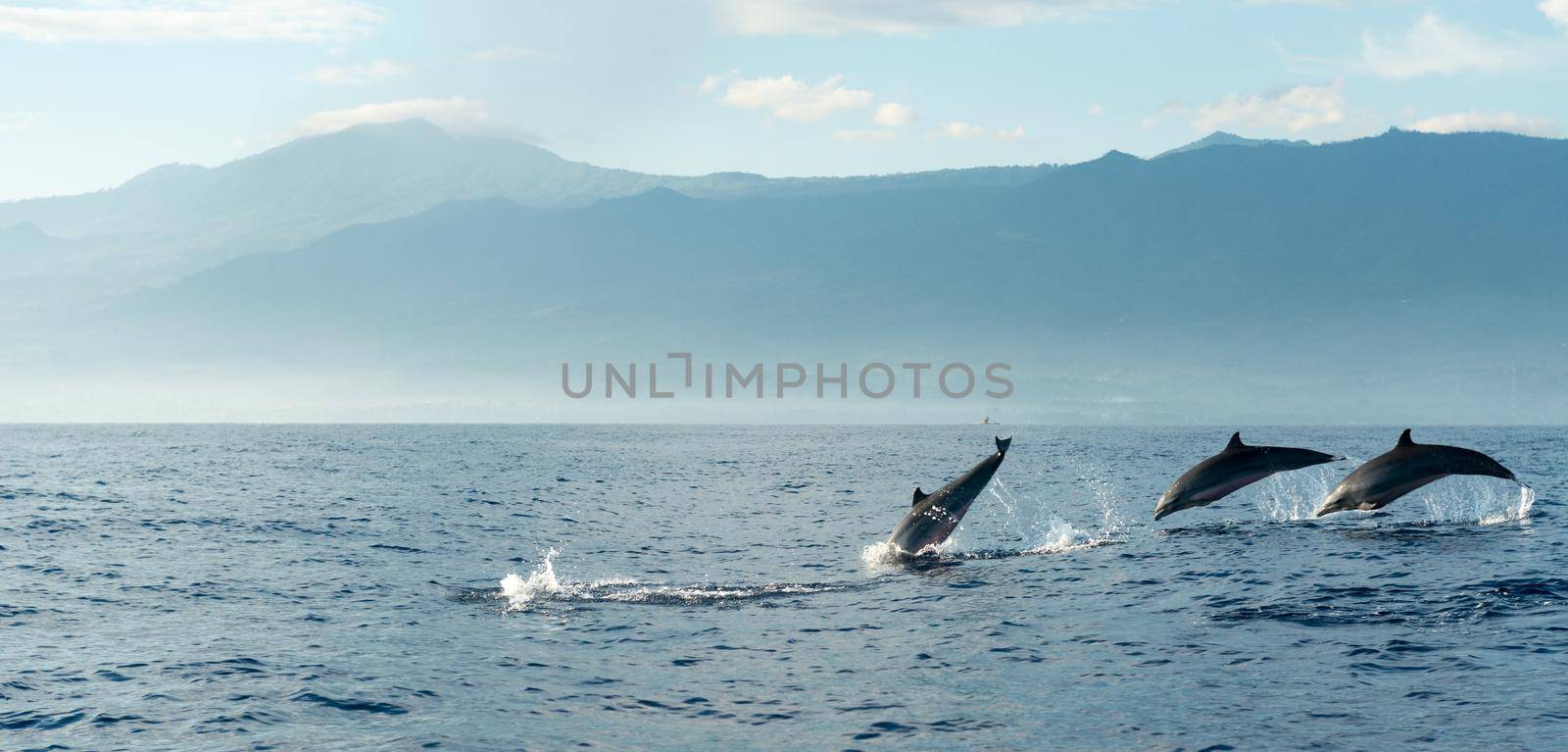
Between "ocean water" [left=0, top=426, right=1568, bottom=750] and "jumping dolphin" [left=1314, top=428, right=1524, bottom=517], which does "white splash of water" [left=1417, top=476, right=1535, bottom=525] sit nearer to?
"ocean water" [left=0, top=426, right=1568, bottom=750]

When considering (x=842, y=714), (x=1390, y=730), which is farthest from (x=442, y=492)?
(x=1390, y=730)

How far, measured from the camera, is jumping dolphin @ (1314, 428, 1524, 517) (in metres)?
29.5

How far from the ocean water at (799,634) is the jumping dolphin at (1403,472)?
4.42 ft

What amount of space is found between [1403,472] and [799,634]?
15.9 metres

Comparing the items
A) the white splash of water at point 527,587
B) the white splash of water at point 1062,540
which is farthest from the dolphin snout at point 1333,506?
the white splash of water at point 527,587

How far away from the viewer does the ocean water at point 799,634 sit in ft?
57.2

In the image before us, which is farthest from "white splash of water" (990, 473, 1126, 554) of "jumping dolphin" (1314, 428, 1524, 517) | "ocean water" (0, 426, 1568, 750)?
"jumping dolphin" (1314, 428, 1524, 517)

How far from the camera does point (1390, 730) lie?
16.1 meters

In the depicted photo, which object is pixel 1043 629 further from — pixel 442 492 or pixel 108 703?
pixel 442 492

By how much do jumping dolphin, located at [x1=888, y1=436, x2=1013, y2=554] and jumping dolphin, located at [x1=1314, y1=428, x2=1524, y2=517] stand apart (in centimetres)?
844

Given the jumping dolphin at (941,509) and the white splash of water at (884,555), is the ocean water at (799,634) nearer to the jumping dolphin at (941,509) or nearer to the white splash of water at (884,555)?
the white splash of water at (884,555)

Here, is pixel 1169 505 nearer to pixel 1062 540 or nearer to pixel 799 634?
pixel 1062 540

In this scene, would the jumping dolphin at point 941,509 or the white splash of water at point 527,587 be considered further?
the jumping dolphin at point 941,509

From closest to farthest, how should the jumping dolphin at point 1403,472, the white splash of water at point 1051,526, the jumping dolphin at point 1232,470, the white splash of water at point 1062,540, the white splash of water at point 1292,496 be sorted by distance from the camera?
the jumping dolphin at point 1403,472
the jumping dolphin at point 1232,470
the white splash of water at point 1062,540
the white splash of water at point 1051,526
the white splash of water at point 1292,496
